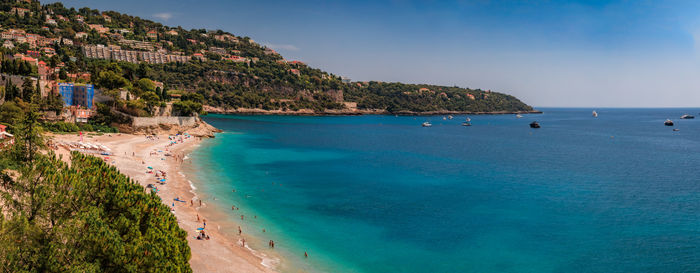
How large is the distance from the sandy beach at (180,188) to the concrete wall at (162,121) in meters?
3.88

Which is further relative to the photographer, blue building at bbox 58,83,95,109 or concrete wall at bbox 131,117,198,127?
concrete wall at bbox 131,117,198,127

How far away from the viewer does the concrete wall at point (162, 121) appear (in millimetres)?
72825

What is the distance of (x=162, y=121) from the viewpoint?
79.0 metres

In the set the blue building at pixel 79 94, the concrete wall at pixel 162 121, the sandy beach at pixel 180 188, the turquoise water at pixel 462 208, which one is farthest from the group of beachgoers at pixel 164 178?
the blue building at pixel 79 94

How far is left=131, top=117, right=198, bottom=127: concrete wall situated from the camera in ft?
239

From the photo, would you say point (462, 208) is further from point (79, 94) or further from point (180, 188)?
point (79, 94)

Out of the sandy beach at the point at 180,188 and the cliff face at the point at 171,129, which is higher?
the cliff face at the point at 171,129

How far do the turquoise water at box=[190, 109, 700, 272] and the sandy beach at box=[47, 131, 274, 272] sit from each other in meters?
2.06

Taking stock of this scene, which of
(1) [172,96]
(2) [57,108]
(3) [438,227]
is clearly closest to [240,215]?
(3) [438,227]

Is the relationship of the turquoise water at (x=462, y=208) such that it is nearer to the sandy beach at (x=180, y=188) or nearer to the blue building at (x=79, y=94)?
the sandy beach at (x=180, y=188)

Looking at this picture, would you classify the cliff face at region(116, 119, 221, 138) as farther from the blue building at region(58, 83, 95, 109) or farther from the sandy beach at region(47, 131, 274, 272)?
the blue building at region(58, 83, 95, 109)

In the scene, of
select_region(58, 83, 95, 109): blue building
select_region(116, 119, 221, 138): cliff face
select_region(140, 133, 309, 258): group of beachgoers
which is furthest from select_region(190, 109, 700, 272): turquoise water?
select_region(58, 83, 95, 109): blue building

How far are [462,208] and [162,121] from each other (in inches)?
2525

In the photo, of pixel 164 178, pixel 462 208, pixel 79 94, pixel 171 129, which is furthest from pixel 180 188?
pixel 79 94
